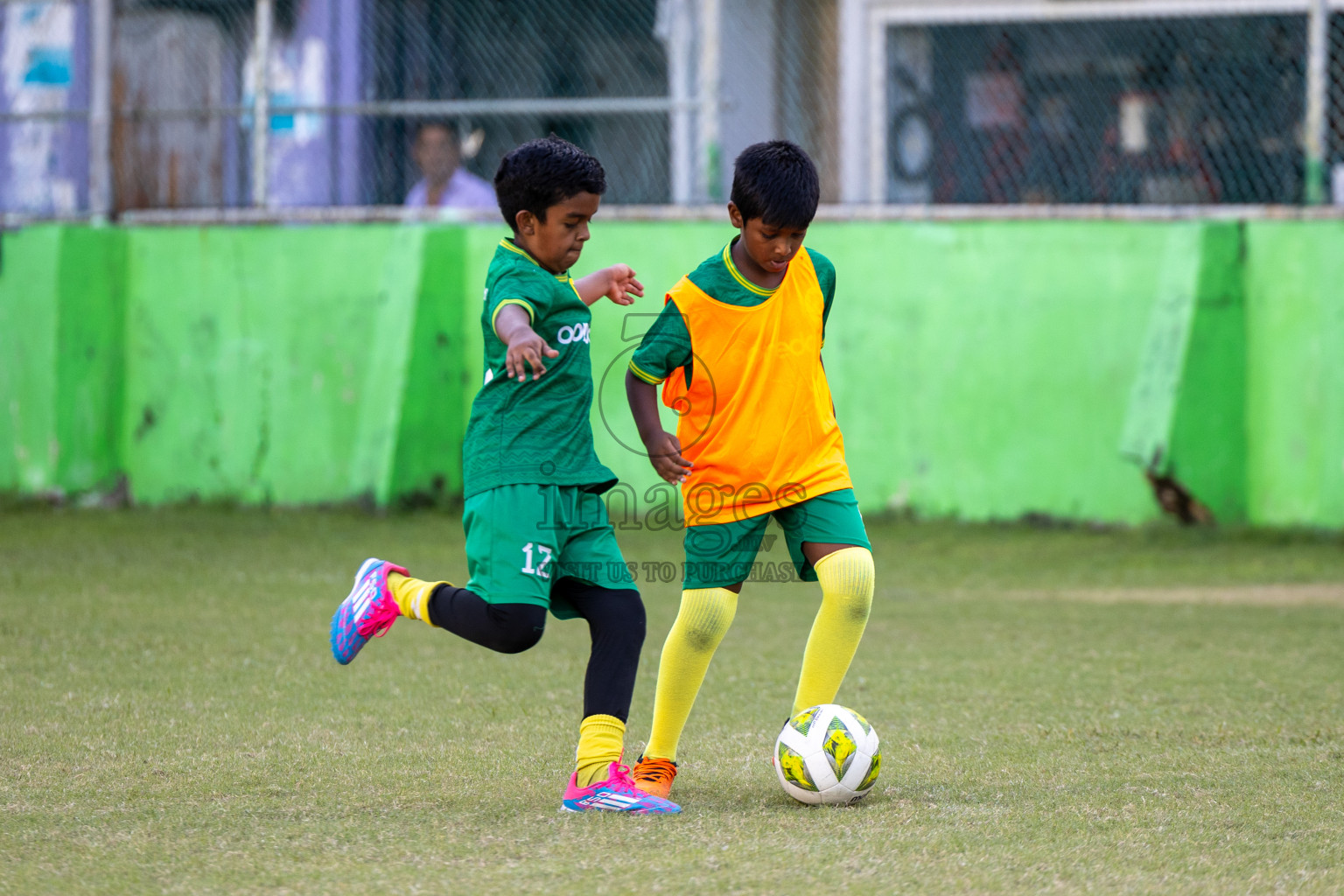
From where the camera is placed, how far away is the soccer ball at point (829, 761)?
3.66 m

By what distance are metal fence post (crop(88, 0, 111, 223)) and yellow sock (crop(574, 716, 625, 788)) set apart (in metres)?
8.16

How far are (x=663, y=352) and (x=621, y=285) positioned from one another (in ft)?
0.64

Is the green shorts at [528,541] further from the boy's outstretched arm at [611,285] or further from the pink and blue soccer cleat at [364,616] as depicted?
the boy's outstretched arm at [611,285]

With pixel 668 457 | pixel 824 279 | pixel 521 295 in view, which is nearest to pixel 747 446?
pixel 668 457

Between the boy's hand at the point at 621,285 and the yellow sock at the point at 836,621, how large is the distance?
2.65ft

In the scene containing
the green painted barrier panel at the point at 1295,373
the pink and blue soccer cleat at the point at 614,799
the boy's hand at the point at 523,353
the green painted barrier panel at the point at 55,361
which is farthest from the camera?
the green painted barrier panel at the point at 55,361

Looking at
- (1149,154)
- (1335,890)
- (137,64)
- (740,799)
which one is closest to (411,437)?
(137,64)

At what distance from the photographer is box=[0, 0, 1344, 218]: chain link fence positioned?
9.60m

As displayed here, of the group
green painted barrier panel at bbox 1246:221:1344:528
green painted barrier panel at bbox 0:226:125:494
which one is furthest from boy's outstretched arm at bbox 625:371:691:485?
green painted barrier panel at bbox 0:226:125:494

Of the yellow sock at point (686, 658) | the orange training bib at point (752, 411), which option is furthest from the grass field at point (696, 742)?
the orange training bib at point (752, 411)

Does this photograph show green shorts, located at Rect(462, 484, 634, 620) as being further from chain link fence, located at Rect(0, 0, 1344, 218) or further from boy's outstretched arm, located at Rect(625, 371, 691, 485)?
chain link fence, located at Rect(0, 0, 1344, 218)

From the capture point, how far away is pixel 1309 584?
300 inches

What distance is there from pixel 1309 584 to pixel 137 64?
810 centimetres

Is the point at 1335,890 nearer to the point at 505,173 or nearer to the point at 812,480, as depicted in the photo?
the point at 812,480
